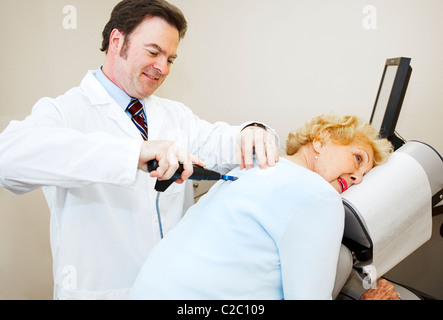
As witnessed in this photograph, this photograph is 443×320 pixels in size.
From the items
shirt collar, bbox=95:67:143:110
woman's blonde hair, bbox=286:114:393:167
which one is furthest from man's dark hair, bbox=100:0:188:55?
woman's blonde hair, bbox=286:114:393:167

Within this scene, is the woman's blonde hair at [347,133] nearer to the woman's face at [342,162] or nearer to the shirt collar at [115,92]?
the woman's face at [342,162]

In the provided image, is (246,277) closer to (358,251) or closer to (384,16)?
(358,251)

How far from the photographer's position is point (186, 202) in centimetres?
137

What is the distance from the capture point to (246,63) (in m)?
1.86

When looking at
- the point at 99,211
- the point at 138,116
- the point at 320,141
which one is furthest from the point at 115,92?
the point at 320,141

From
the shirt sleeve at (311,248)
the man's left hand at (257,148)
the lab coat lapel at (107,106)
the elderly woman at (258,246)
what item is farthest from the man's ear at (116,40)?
the shirt sleeve at (311,248)

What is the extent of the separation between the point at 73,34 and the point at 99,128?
818 mm

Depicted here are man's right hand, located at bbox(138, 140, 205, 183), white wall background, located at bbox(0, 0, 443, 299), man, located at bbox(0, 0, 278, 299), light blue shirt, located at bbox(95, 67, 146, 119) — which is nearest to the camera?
man's right hand, located at bbox(138, 140, 205, 183)

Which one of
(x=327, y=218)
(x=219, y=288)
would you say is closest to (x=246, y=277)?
(x=219, y=288)

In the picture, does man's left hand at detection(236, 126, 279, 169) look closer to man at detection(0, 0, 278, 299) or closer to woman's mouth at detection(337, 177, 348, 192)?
man at detection(0, 0, 278, 299)

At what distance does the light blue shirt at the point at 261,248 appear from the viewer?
29.3 inches

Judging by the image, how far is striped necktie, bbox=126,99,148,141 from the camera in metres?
1.16

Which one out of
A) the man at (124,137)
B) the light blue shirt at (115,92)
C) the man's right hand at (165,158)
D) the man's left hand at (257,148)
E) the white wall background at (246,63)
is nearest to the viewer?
the man's right hand at (165,158)

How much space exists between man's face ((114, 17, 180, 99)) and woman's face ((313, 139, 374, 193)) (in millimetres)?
554
